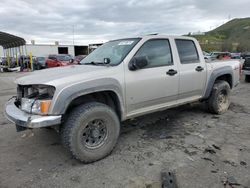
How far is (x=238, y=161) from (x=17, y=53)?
3120 cm

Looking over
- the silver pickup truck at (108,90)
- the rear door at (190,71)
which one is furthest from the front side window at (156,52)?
the rear door at (190,71)

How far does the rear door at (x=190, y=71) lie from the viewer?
16.4ft

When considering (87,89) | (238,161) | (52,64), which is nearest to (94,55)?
(87,89)

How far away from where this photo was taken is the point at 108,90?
3.83 metres

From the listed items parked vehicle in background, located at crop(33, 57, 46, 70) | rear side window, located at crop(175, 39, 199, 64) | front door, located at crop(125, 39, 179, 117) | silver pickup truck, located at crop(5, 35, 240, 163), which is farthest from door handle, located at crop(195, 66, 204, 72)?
parked vehicle in background, located at crop(33, 57, 46, 70)

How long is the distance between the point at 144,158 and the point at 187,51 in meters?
2.49

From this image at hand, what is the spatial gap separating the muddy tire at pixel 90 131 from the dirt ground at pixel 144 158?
187 mm

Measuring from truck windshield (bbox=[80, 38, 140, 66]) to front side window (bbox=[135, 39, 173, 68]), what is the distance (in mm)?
199

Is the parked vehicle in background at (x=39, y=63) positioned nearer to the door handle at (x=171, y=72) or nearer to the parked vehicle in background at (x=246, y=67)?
the parked vehicle in background at (x=246, y=67)

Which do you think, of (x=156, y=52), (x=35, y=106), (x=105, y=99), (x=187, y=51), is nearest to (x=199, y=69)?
(x=187, y=51)

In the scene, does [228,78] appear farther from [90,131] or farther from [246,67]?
[246,67]

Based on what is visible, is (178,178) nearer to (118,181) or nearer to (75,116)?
(118,181)

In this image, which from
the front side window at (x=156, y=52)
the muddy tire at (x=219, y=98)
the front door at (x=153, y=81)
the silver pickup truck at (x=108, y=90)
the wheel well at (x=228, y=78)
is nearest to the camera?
the silver pickup truck at (x=108, y=90)

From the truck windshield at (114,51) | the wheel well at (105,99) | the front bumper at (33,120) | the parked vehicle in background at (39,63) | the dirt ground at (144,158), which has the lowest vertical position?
the dirt ground at (144,158)
